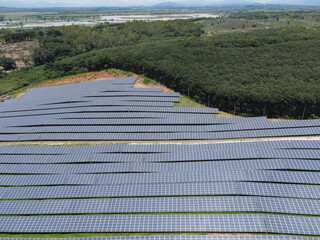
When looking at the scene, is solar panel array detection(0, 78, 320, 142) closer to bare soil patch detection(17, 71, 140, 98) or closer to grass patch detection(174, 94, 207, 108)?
grass patch detection(174, 94, 207, 108)

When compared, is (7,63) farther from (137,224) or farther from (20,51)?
Answer: (137,224)

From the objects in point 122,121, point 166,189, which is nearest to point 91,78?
point 122,121

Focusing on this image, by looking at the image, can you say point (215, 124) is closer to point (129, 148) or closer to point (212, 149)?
point (212, 149)

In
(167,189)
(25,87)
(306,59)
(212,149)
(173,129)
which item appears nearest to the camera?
(167,189)

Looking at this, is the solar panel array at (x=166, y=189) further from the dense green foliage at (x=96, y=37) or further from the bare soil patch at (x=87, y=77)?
the dense green foliage at (x=96, y=37)

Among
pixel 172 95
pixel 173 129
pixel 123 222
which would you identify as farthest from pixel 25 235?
pixel 172 95

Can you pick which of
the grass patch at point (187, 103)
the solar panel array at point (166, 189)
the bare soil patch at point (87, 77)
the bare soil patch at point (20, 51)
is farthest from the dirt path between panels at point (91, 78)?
the bare soil patch at point (20, 51)
